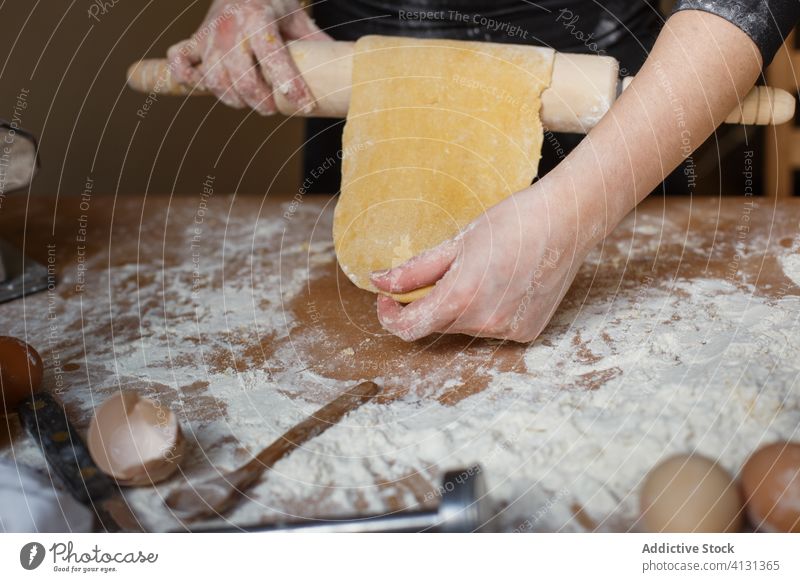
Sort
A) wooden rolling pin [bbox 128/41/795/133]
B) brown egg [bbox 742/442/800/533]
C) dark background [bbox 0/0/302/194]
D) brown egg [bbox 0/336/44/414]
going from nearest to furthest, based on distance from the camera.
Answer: brown egg [bbox 742/442/800/533] < brown egg [bbox 0/336/44/414] < wooden rolling pin [bbox 128/41/795/133] < dark background [bbox 0/0/302/194]

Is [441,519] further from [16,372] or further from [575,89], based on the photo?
[575,89]

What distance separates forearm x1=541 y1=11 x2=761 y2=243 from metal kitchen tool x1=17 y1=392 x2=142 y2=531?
0.44m

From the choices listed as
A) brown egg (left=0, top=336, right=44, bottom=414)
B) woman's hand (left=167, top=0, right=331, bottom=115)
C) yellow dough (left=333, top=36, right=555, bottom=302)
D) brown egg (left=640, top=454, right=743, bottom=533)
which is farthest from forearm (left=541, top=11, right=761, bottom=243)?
brown egg (left=0, top=336, right=44, bottom=414)

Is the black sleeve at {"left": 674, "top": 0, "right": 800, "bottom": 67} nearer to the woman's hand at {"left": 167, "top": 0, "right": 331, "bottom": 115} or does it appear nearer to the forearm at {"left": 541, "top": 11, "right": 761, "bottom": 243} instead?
the forearm at {"left": 541, "top": 11, "right": 761, "bottom": 243}

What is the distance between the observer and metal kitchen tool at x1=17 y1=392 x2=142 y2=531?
1.68 feet

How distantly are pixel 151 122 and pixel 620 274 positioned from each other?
50.1 inches

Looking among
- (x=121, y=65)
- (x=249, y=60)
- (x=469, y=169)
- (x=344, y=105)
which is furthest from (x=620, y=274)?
(x=121, y=65)

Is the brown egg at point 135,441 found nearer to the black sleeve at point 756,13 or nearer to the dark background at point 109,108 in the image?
the black sleeve at point 756,13

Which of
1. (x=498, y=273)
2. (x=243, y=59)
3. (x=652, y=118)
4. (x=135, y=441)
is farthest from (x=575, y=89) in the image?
(x=135, y=441)

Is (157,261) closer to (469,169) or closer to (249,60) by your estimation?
(249,60)

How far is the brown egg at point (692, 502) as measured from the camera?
1.62ft

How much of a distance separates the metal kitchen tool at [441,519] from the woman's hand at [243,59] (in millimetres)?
516

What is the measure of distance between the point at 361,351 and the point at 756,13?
0.48m

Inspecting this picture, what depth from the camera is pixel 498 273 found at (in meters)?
0.64
